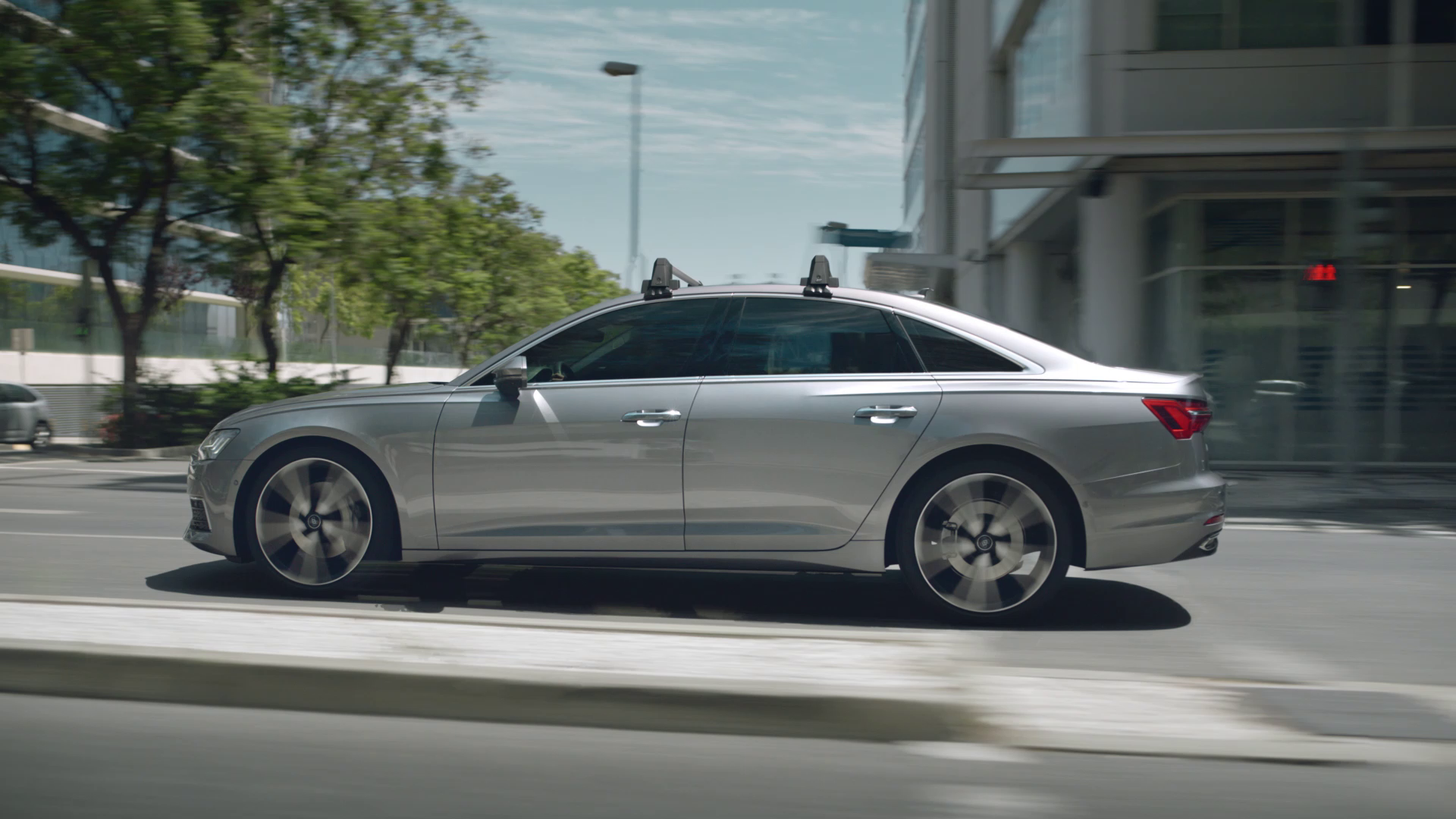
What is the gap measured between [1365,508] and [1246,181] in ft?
18.5

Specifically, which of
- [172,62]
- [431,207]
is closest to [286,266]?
[431,207]

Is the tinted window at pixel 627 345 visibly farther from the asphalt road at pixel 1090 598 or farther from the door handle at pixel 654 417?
the asphalt road at pixel 1090 598

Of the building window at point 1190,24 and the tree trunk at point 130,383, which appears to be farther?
the tree trunk at point 130,383

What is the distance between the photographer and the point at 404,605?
6020 mm

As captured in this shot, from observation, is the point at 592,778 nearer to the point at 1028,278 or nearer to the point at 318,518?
the point at 318,518

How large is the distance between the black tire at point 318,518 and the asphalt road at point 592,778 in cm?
212

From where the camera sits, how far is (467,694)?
154 inches

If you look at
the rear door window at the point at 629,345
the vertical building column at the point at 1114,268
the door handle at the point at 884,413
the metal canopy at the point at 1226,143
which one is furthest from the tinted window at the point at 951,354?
the vertical building column at the point at 1114,268

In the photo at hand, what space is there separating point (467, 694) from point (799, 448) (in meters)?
2.17

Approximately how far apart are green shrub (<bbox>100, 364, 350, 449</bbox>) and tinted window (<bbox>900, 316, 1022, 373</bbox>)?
15.7m

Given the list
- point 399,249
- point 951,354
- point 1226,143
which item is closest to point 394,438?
point 951,354

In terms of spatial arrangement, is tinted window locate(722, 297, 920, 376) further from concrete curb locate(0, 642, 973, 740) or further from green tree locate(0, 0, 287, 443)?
green tree locate(0, 0, 287, 443)

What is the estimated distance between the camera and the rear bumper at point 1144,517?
550 cm

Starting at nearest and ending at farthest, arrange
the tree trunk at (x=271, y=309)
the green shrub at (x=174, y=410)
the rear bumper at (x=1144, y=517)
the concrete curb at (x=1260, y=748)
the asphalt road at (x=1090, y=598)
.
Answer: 1. the concrete curb at (x=1260, y=748)
2. the asphalt road at (x=1090, y=598)
3. the rear bumper at (x=1144, y=517)
4. the green shrub at (x=174, y=410)
5. the tree trunk at (x=271, y=309)
